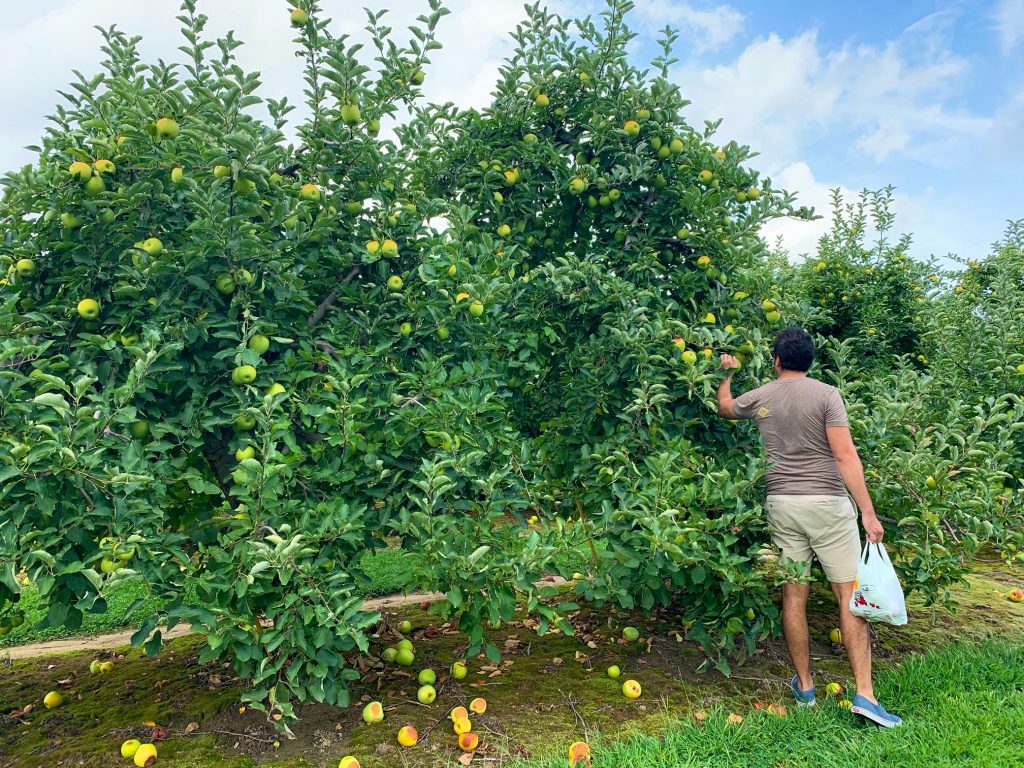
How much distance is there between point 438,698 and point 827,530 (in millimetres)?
2311

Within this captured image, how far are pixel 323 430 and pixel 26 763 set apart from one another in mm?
2198

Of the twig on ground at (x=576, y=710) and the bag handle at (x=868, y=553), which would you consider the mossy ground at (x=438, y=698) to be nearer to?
the twig on ground at (x=576, y=710)

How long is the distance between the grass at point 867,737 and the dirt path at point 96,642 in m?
2.33

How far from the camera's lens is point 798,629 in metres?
3.67

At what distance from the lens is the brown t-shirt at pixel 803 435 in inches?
141

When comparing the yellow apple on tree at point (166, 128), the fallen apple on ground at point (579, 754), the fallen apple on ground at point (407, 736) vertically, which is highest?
the yellow apple on tree at point (166, 128)

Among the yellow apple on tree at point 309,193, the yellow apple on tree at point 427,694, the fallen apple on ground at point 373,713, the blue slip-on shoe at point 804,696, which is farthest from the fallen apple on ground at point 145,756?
the blue slip-on shoe at point 804,696

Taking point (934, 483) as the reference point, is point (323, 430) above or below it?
above

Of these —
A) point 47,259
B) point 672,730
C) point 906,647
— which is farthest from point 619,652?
point 47,259

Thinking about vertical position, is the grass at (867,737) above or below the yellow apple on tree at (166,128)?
below

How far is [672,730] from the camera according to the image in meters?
3.26

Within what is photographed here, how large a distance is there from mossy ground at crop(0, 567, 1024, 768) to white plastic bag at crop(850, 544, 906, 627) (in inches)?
30.2

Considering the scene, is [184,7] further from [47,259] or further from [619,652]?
[619,652]

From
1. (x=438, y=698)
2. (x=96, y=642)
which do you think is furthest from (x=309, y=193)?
(x=96, y=642)
